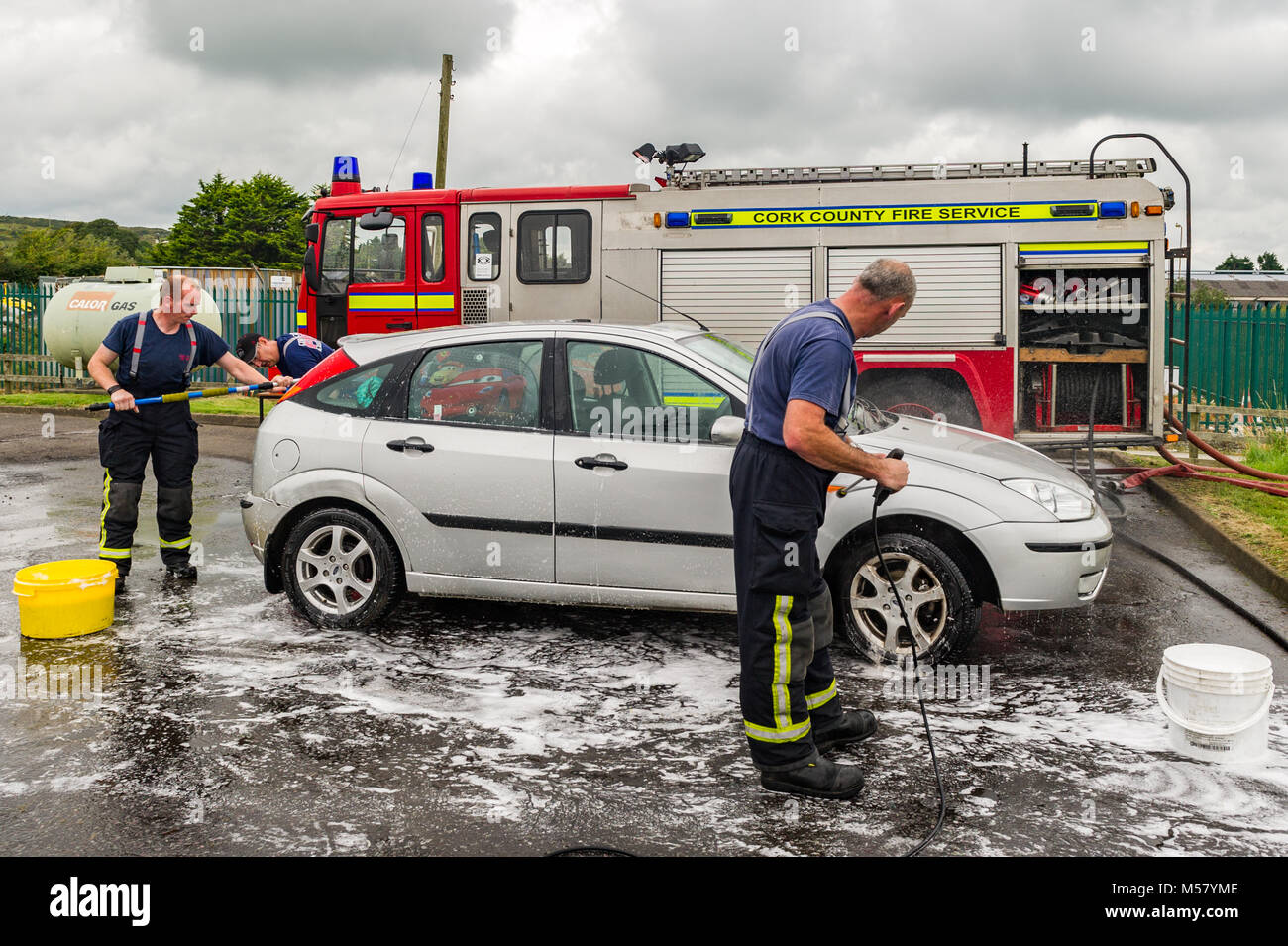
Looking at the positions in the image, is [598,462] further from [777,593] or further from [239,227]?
[239,227]

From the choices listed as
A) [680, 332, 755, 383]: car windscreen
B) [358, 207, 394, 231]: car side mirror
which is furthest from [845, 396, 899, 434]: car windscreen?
[358, 207, 394, 231]: car side mirror

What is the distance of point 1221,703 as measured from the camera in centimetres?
416

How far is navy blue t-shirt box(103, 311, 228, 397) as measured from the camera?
6.77 meters

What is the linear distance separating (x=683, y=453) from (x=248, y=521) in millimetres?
2424

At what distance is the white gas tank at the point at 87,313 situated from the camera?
1945 centimetres

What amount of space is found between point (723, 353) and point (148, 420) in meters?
3.49

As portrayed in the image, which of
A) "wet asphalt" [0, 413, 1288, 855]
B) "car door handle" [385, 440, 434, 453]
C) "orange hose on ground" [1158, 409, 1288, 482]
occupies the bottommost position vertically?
"wet asphalt" [0, 413, 1288, 855]

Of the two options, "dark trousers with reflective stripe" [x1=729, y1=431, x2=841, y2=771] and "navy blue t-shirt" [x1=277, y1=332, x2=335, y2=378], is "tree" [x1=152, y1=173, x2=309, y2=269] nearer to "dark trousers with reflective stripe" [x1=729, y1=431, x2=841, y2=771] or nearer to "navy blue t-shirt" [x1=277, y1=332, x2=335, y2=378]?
"navy blue t-shirt" [x1=277, y1=332, x2=335, y2=378]

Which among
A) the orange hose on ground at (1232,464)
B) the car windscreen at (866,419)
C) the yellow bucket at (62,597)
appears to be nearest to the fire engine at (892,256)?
the orange hose on ground at (1232,464)

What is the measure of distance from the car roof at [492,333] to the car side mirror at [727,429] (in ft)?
2.53

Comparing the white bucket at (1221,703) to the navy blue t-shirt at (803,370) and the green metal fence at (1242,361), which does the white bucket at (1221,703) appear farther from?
the green metal fence at (1242,361)

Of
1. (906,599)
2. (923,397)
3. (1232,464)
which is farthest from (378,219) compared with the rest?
(1232,464)

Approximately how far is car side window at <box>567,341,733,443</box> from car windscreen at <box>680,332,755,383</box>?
0.21 meters
